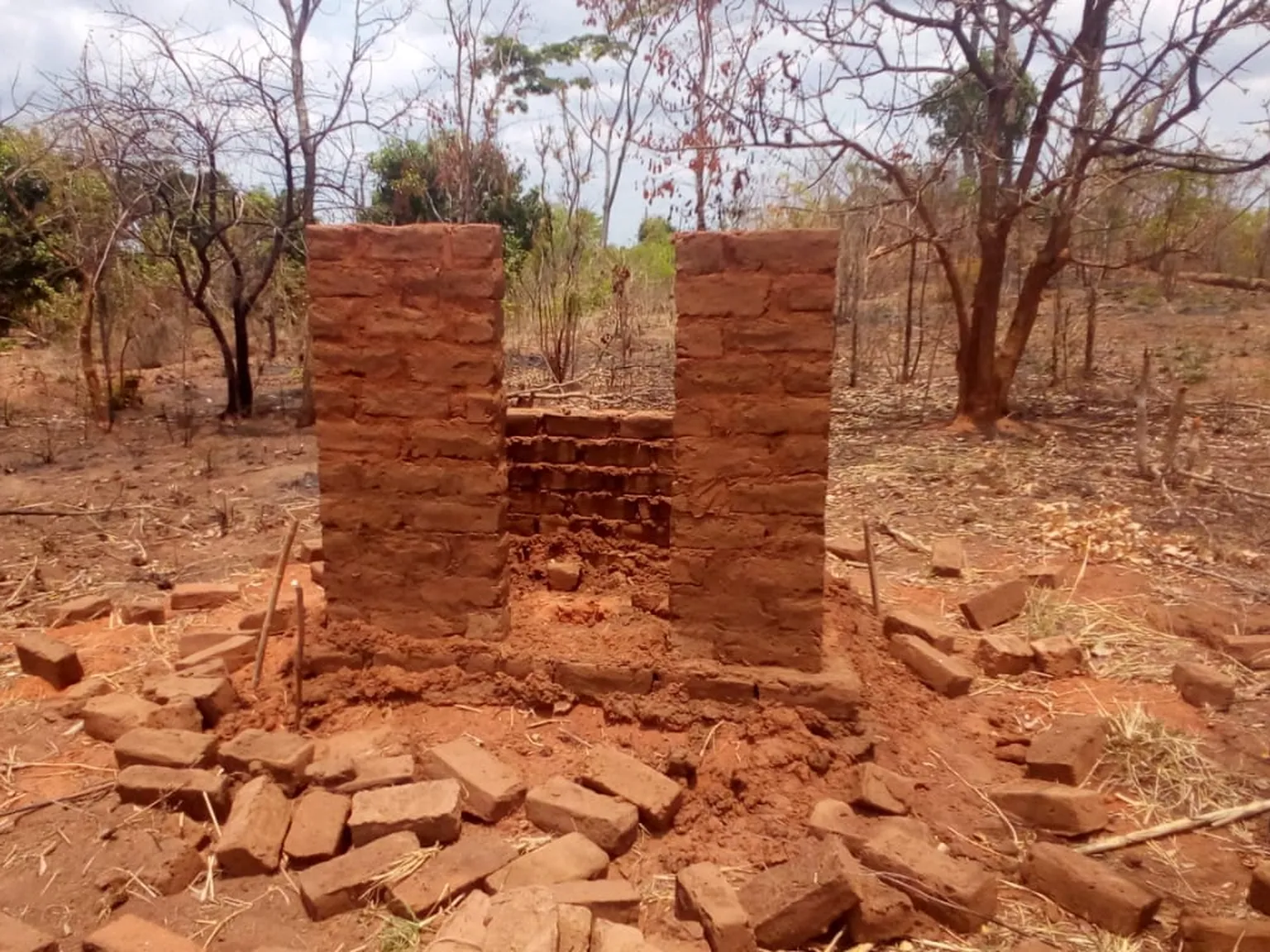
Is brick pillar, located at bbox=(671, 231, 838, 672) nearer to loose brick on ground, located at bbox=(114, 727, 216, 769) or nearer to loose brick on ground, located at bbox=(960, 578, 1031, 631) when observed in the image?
loose brick on ground, located at bbox=(114, 727, 216, 769)

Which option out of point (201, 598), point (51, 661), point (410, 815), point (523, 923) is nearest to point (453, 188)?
point (201, 598)

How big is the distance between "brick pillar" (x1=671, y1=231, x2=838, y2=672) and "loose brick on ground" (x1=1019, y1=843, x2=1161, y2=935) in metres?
1.07

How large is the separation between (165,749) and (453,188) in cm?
918

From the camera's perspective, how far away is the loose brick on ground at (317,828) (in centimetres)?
334

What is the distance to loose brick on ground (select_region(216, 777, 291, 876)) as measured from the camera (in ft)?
10.9

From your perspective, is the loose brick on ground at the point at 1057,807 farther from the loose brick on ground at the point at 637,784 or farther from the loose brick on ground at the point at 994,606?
the loose brick on ground at the point at 994,606

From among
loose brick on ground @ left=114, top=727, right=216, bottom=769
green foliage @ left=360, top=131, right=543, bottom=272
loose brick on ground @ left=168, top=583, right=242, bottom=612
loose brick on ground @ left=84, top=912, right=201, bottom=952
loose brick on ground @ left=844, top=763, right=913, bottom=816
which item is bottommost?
loose brick on ground @ left=84, top=912, right=201, bottom=952

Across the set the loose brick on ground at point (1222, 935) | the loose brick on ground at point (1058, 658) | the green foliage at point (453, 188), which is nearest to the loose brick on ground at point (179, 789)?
the loose brick on ground at point (1222, 935)

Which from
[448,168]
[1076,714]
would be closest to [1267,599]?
[1076,714]

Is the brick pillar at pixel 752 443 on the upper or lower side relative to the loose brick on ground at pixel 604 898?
upper

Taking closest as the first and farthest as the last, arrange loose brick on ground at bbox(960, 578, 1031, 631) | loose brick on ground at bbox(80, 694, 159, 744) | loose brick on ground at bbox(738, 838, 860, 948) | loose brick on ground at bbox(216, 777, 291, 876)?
loose brick on ground at bbox(738, 838, 860, 948) → loose brick on ground at bbox(216, 777, 291, 876) → loose brick on ground at bbox(80, 694, 159, 744) → loose brick on ground at bbox(960, 578, 1031, 631)

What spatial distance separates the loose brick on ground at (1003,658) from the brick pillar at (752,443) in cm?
158

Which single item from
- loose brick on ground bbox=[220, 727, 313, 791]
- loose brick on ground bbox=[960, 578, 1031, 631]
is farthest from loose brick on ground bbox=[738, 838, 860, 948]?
loose brick on ground bbox=[960, 578, 1031, 631]

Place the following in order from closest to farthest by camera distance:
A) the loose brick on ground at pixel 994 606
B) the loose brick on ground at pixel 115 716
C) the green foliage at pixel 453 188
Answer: the loose brick on ground at pixel 115 716 < the loose brick on ground at pixel 994 606 < the green foliage at pixel 453 188
